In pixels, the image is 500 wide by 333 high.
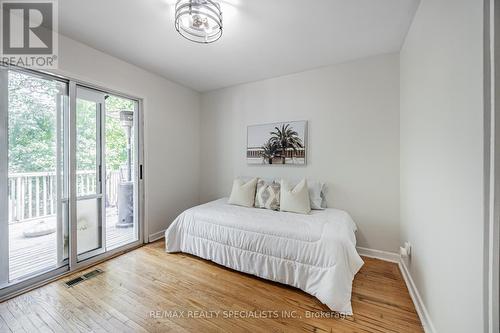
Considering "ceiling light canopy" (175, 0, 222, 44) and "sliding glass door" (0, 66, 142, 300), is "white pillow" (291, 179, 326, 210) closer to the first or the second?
"ceiling light canopy" (175, 0, 222, 44)

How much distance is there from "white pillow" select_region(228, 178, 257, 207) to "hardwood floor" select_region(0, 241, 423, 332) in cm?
93

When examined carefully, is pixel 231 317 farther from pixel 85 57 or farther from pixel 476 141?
pixel 85 57

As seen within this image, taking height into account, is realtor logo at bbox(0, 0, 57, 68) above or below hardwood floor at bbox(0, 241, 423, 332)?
above

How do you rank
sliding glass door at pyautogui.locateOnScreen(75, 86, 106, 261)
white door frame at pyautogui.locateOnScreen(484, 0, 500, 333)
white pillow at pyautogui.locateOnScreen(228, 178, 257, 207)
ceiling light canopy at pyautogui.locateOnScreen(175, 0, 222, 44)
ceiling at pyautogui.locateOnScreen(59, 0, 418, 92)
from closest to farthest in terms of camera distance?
white door frame at pyautogui.locateOnScreen(484, 0, 500, 333), ceiling light canopy at pyautogui.locateOnScreen(175, 0, 222, 44), ceiling at pyautogui.locateOnScreen(59, 0, 418, 92), sliding glass door at pyautogui.locateOnScreen(75, 86, 106, 261), white pillow at pyautogui.locateOnScreen(228, 178, 257, 207)

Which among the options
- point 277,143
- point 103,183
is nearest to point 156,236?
point 103,183

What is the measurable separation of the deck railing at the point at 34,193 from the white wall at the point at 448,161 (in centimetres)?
334

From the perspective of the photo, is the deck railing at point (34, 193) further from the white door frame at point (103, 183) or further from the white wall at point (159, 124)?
the white wall at point (159, 124)

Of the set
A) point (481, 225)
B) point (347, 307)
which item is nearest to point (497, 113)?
point (481, 225)

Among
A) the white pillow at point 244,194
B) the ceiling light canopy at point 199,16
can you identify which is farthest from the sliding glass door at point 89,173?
the white pillow at point 244,194

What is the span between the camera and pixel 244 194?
286cm

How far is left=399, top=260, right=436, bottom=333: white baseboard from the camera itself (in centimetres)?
137

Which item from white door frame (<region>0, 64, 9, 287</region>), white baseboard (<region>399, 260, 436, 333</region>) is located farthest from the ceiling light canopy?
white baseboard (<region>399, 260, 436, 333</region>)

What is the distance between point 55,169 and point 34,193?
291 millimetres

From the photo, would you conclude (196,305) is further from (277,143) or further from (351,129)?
(351,129)
